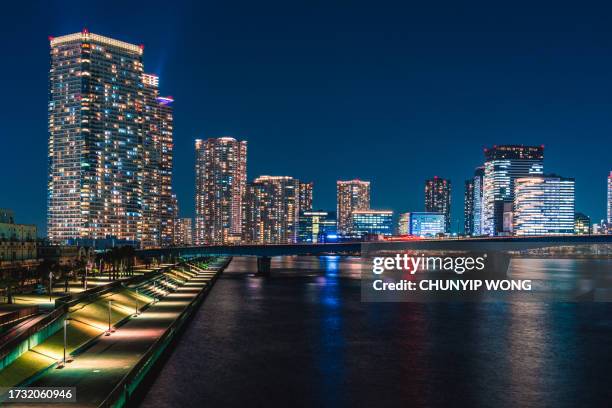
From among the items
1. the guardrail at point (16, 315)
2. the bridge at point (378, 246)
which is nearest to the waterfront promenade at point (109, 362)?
the guardrail at point (16, 315)

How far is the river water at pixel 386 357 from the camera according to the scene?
40.7 meters

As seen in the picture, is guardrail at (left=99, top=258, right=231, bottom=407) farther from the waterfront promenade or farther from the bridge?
the bridge

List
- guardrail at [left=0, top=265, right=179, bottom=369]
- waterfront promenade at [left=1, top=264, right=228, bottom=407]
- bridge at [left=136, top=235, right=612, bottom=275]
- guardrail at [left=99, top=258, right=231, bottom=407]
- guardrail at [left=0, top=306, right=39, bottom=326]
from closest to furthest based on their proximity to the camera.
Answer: guardrail at [left=99, top=258, right=231, bottom=407] → waterfront promenade at [left=1, top=264, right=228, bottom=407] → guardrail at [left=0, top=265, right=179, bottom=369] → guardrail at [left=0, top=306, right=39, bottom=326] → bridge at [left=136, top=235, right=612, bottom=275]

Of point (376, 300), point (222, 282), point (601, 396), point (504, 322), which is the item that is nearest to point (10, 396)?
point (601, 396)

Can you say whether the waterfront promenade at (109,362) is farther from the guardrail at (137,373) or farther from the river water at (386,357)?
the river water at (386,357)

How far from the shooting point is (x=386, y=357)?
5316 cm

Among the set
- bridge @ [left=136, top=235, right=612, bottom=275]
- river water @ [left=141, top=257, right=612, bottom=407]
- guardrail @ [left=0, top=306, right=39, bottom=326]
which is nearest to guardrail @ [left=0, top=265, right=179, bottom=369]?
guardrail @ [left=0, top=306, right=39, bottom=326]

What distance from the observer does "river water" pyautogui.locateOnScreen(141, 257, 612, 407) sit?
4069 centimetres

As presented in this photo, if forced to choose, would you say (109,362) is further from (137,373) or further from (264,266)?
(264,266)

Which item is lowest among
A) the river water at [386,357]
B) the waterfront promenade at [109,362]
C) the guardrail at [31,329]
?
the river water at [386,357]

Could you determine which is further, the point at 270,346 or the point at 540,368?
the point at 270,346

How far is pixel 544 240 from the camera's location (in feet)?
527

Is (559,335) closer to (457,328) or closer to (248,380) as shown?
(457,328)

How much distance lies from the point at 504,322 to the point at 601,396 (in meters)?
32.5
